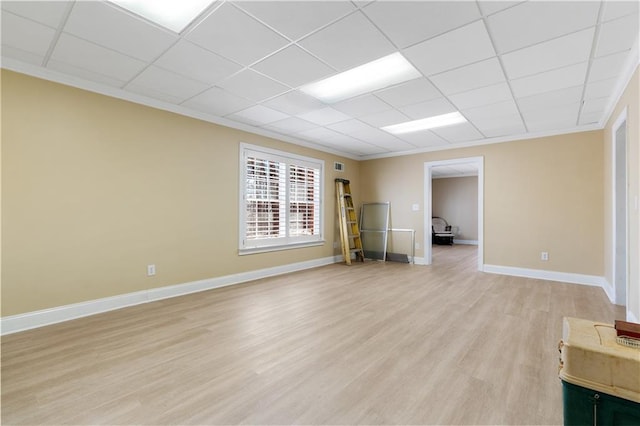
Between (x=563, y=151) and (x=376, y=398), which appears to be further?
(x=563, y=151)

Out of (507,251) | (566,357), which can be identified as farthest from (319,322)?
(507,251)

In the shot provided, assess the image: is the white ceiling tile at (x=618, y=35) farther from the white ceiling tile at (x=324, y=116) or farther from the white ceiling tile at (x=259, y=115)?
the white ceiling tile at (x=259, y=115)

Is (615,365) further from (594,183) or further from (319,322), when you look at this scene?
(594,183)

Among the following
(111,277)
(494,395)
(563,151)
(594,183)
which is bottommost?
(494,395)

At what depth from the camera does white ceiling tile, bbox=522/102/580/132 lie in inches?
149

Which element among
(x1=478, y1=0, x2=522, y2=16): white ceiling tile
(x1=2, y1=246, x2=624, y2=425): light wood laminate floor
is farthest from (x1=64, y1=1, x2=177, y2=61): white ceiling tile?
(x1=2, y1=246, x2=624, y2=425): light wood laminate floor

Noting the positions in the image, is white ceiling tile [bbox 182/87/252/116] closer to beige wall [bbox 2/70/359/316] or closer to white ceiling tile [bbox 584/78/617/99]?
beige wall [bbox 2/70/359/316]

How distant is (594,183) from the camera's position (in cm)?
446

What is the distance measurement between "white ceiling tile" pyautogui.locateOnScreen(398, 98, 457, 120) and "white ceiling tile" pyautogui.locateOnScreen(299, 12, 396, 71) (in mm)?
1347

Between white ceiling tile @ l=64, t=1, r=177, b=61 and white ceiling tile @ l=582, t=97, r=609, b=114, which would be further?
white ceiling tile @ l=582, t=97, r=609, b=114

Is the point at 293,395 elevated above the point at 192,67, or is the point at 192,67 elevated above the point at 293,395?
the point at 192,67

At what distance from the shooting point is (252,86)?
3.16 meters

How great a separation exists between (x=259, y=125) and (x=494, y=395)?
14.2 ft

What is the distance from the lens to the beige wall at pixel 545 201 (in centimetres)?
449
